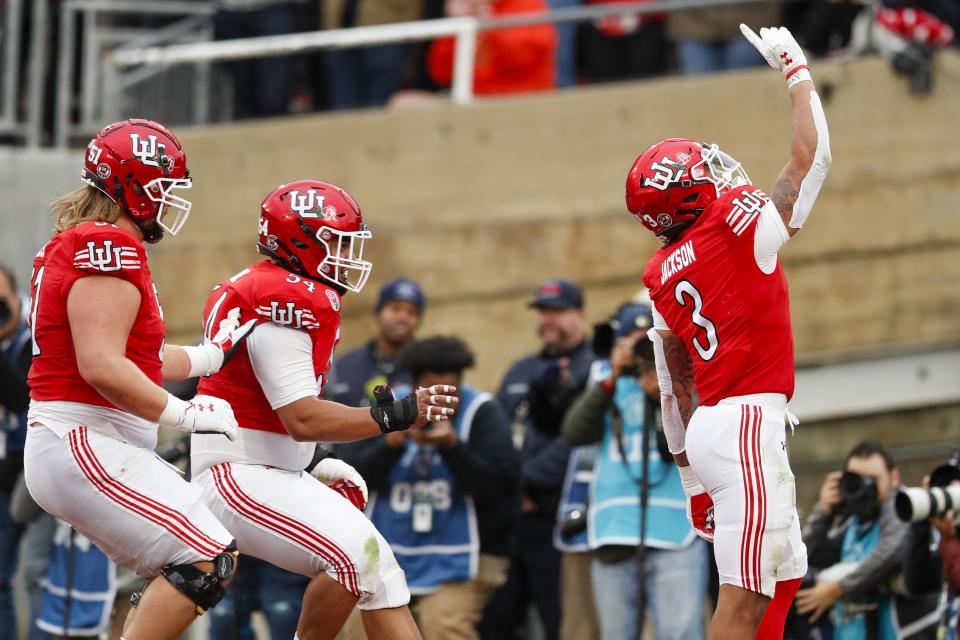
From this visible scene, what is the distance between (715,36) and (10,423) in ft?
18.7

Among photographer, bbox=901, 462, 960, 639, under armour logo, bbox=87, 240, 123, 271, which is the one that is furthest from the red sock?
under armour logo, bbox=87, 240, 123, 271

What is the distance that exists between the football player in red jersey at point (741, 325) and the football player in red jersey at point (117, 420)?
6.18 ft

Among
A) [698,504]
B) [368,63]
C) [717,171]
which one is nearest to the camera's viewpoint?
[717,171]

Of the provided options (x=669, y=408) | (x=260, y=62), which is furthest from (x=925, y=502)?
(x=260, y=62)

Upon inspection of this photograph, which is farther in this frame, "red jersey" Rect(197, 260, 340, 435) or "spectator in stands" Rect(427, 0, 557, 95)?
"spectator in stands" Rect(427, 0, 557, 95)

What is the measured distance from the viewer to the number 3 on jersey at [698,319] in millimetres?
6547

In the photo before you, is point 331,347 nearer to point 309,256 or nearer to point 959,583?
point 309,256

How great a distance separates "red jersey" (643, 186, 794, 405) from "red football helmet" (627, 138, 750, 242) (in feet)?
0.29

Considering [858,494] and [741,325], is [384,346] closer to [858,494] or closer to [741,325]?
[858,494]

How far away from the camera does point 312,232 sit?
6.78 metres

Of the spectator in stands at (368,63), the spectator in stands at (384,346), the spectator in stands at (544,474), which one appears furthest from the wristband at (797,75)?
the spectator in stands at (368,63)

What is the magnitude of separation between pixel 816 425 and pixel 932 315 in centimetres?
119

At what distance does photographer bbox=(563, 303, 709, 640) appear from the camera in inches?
336

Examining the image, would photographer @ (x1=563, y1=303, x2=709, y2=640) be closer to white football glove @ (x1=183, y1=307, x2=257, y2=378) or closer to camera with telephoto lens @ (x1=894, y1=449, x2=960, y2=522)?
camera with telephoto lens @ (x1=894, y1=449, x2=960, y2=522)
